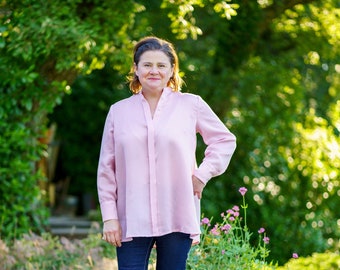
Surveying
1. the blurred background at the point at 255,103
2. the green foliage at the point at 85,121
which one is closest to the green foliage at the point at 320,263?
the blurred background at the point at 255,103

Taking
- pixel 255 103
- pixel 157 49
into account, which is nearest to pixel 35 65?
pixel 255 103

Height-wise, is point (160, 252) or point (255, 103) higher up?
point (255, 103)

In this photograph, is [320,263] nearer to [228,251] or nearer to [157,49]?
[228,251]

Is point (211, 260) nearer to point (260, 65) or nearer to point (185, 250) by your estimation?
point (185, 250)

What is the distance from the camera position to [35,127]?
8.15m

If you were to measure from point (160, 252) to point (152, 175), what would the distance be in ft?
1.06

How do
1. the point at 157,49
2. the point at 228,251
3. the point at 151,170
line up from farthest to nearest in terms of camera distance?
the point at 228,251 → the point at 157,49 → the point at 151,170

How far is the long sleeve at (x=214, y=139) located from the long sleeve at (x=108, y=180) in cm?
38

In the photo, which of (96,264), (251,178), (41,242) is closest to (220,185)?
(251,178)

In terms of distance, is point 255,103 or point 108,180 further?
point 255,103

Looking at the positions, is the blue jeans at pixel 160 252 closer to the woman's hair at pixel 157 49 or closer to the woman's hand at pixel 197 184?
the woman's hand at pixel 197 184

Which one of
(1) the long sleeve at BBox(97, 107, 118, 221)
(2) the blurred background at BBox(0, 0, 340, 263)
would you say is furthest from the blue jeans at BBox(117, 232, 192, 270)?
(2) the blurred background at BBox(0, 0, 340, 263)

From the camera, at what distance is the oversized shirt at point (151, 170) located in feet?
11.5

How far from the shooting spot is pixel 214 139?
3.71 m
